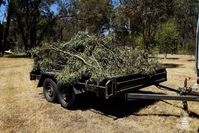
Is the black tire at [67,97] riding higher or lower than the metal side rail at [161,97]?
lower

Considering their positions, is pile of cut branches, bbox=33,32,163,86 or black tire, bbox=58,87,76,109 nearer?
pile of cut branches, bbox=33,32,163,86

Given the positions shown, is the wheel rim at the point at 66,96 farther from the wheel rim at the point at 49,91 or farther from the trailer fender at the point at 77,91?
the wheel rim at the point at 49,91

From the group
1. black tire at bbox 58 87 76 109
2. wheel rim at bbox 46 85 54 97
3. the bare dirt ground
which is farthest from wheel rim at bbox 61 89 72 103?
wheel rim at bbox 46 85 54 97

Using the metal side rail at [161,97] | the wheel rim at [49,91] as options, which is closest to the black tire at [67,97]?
the wheel rim at [49,91]

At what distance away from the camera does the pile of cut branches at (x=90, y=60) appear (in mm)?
8055

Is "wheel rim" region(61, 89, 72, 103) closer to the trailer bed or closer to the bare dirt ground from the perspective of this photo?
the bare dirt ground

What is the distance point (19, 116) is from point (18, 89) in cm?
405

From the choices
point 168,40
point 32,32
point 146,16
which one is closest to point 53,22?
point 32,32

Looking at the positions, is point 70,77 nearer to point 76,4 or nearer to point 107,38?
point 107,38

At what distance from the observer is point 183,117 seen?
7.68 meters

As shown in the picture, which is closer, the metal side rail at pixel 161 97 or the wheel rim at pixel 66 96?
the metal side rail at pixel 161 97

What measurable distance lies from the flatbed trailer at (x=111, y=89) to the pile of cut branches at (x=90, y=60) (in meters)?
0.17

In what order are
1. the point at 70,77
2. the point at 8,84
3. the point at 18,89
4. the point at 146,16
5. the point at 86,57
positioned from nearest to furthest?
the point at 70,77 < the point at 86,57 < the point at 18,89 < the point at 8,84 < the point at 146,16

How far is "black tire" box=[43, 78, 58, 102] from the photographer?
29.7 feet
